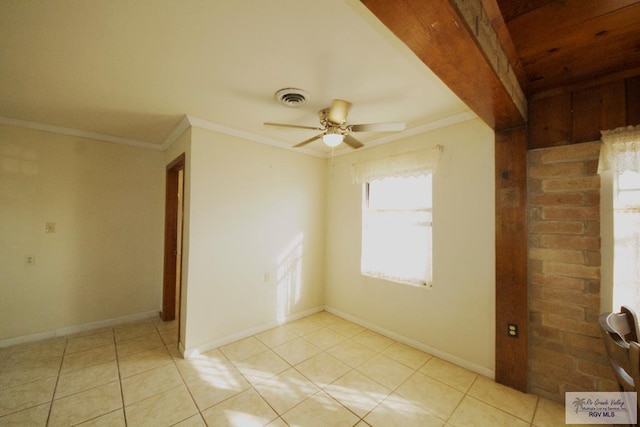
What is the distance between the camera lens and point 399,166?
2.75 metres

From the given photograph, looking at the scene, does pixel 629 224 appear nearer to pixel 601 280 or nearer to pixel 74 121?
pixel 601 280

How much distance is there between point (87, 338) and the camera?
2.71m

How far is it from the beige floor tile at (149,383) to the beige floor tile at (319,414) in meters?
1.04

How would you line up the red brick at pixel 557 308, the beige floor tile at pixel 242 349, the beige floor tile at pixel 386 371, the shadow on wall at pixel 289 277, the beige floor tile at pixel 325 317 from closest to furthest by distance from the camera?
the red brick at pixel 557 308, the beige floor tile at pixel 386 371, the beige floor tile at pixel 242 349, the shadow on wall at pixel 289 277, the beige floor tile at pixel 325 317

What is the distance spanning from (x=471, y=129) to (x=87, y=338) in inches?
182

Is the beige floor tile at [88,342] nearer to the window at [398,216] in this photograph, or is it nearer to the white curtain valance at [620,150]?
the window at [398,216]

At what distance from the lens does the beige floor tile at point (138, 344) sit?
2.45 metres

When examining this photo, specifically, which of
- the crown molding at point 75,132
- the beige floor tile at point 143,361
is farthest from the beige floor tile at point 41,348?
the crown molding at point 75,132

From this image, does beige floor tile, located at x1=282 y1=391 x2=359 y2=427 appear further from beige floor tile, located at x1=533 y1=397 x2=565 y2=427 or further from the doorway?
the doorway

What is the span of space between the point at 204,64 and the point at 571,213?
9.08 feet

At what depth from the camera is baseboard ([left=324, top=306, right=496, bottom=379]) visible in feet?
7.07

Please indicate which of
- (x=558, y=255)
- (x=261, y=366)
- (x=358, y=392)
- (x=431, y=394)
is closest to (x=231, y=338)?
(x=261, y=366)

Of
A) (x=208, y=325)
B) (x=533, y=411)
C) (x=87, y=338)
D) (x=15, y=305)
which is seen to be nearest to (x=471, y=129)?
(x=533, y=411)

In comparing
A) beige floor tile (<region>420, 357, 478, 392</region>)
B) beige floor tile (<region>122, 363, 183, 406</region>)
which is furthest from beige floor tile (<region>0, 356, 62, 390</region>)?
A: beige floor tile (<region>420, 357, 478, 392</region>)
